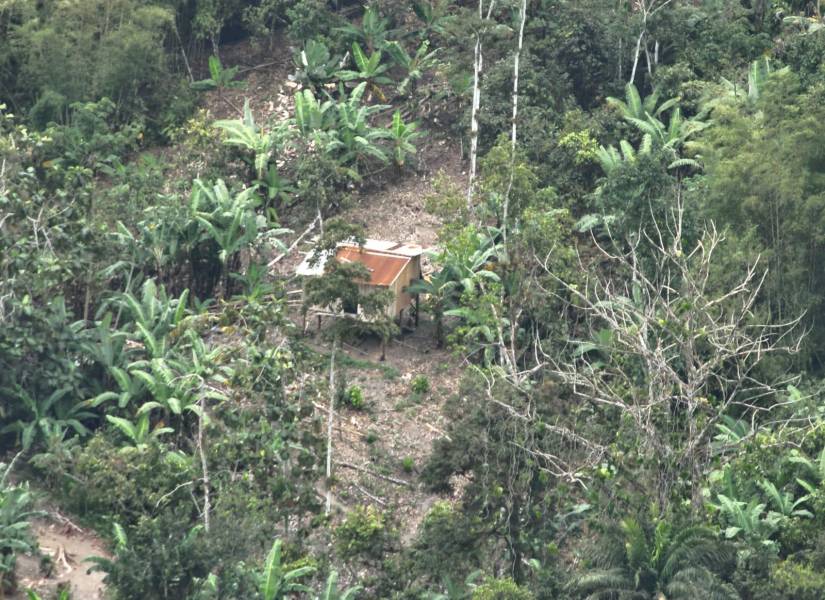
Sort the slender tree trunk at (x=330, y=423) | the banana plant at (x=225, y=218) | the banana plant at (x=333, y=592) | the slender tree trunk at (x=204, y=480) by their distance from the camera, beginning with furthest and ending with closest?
the banana plant at (x=225, y=218) → the slender tree trunk at (x=330, y=423) → the slender tree trunk at (x=204, y=480) → the banana plant at (x=333, y=592)

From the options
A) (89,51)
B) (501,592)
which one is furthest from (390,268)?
(501,592)

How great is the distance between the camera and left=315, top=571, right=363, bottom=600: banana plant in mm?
27141

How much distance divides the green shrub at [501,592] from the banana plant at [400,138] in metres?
14.5

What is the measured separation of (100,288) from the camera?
34500 mm

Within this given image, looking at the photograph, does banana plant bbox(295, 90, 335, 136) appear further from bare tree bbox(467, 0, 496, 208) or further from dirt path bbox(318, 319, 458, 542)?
dirt path bbox(318, 319, 458, 542)

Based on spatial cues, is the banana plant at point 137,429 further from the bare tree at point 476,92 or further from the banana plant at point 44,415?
the bare tree at point 476,92

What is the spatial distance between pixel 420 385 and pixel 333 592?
24.7 ft

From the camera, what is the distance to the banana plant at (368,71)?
40.9m

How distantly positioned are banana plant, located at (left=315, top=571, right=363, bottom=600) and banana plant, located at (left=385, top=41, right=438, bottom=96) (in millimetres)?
15602

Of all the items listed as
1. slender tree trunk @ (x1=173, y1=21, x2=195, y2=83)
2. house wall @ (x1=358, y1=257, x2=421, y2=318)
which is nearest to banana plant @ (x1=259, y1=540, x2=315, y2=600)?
house wall @ (x1=358, y1=257, x2=421, y2=318)

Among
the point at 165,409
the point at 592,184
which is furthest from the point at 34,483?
the point at 592,184

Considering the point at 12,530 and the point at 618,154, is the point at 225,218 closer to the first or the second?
the point at 618,154

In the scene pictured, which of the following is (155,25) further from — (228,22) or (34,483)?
(34,483)

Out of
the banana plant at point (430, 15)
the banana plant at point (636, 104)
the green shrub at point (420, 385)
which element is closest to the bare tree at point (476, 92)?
the banana plant at point (636, 104)
